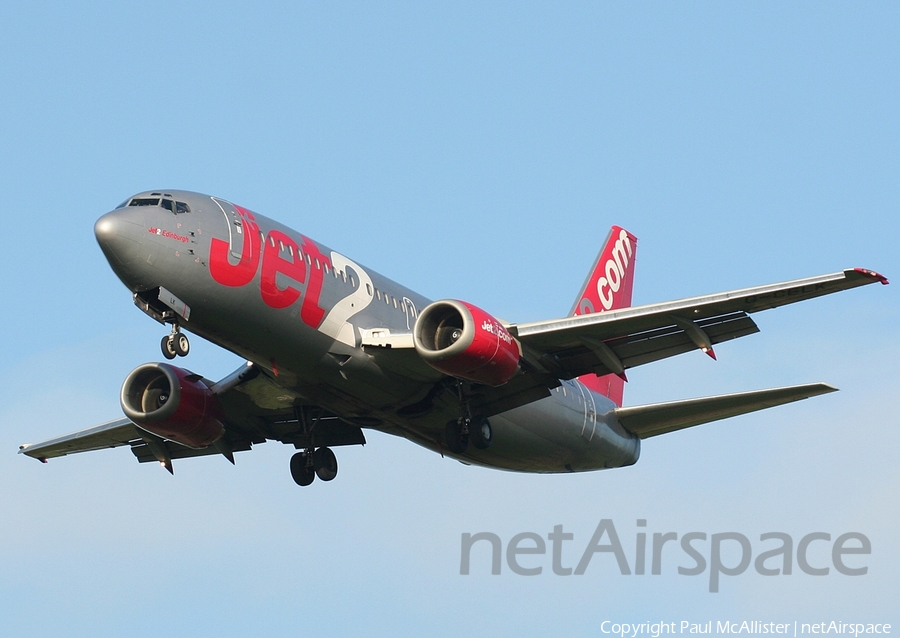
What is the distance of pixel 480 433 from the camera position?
1337 inches

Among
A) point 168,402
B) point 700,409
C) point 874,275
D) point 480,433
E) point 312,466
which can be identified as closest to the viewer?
point 874,275

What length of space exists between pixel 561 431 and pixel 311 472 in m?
6.79

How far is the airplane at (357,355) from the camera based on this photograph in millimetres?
29766

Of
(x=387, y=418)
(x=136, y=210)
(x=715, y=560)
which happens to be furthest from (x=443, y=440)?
(x=136, y=210)

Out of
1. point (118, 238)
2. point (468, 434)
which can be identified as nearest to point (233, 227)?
point (118, 238)

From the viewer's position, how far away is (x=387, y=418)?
3472 cm

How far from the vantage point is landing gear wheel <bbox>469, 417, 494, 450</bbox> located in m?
34.0

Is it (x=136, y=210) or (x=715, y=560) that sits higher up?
(x=136, y=210)

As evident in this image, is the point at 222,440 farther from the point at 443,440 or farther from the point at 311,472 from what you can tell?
the point at 443,440

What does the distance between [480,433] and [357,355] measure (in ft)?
13.2

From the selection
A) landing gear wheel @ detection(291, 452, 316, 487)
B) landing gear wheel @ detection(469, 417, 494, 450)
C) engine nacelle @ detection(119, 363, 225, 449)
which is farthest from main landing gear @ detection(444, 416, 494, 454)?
engine nacelle @ detection(119, 363, 225, 449)

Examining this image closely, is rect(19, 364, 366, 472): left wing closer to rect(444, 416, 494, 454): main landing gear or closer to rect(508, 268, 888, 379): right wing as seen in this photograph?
rect(444, 416, 494, 454): main landing gear

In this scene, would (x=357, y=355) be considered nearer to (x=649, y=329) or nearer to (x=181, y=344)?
(x=181, y=344)

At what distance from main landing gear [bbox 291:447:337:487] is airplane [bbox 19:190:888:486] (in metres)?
0.04
